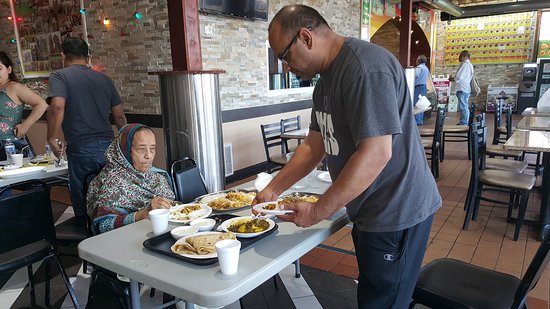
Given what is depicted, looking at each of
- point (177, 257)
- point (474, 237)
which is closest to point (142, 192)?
point (177, 257)

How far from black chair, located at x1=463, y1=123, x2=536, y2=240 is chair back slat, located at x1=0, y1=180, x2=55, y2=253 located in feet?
10.5

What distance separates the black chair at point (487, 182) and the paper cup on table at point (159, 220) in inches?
107

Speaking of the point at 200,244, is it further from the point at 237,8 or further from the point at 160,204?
the point at 237,8

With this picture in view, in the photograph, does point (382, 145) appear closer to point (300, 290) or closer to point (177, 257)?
point (177, 257)

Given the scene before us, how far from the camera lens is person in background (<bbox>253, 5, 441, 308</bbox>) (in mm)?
1193

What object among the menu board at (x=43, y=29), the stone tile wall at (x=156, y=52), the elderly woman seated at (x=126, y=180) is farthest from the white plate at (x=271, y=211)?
the menu board at (x=43, y=29)

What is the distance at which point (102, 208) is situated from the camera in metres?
1.91

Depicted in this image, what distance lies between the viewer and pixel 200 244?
131cm

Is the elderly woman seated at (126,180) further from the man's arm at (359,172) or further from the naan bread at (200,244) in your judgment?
the man's arm at (359,172)

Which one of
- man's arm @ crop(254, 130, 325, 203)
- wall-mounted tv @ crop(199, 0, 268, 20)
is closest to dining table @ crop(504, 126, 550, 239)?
man's arm @ crop(254, 130, 325, 203)

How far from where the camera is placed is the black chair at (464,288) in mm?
1503

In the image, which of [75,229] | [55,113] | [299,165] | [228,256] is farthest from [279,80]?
[228,256]

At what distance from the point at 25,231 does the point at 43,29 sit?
4855 mm

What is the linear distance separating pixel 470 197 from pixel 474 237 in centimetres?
40
